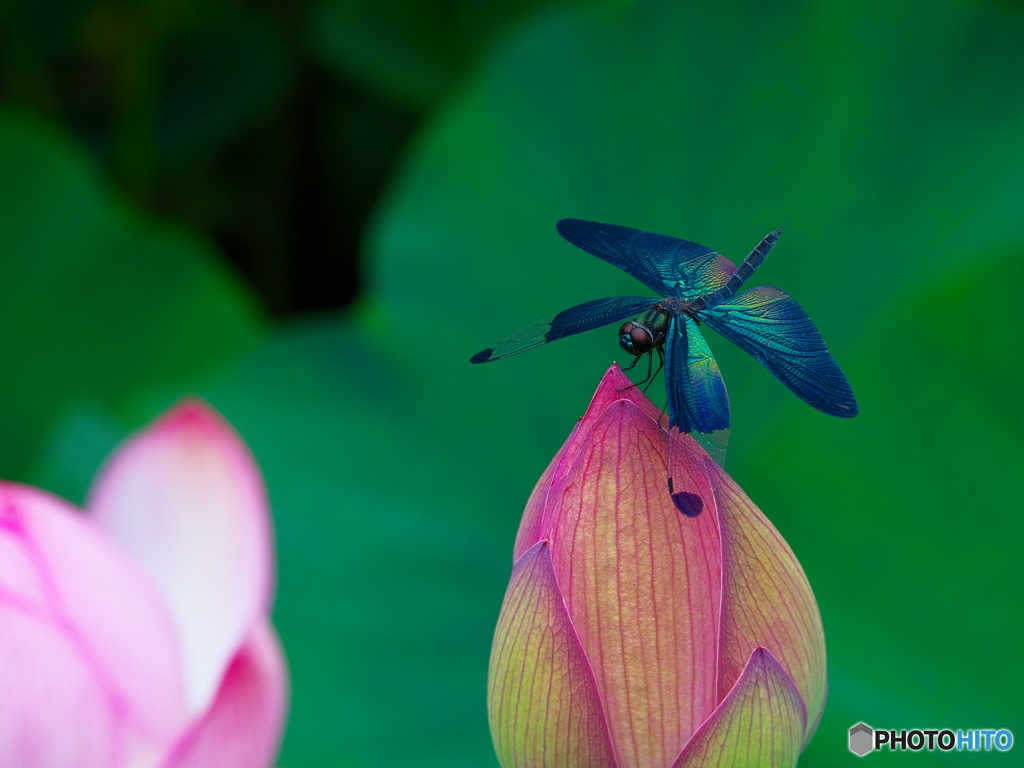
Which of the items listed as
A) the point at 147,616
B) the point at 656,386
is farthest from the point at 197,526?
the point at 656,386

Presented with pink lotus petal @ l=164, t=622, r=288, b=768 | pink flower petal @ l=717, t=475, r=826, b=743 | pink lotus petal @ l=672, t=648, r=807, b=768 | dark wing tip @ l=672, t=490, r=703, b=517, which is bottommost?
pink lotus petal @ l=164, t=622, r=288, b=768

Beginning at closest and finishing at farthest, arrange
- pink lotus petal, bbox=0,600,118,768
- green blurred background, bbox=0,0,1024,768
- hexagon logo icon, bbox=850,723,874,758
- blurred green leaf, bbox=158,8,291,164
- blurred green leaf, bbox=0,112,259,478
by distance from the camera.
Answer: pink lotus petal, bbox=0,600,118,768
hexagon logo icon, bbox=850,723,874,758
green blurred background, bbox=0,0,1024,768
blurred green leaf, bbox=0,112,259,478
blurred green leaf, bbox=158,8,291,164

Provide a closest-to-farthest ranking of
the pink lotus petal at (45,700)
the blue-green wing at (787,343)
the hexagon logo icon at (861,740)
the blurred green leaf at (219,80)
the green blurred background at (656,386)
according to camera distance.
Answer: the blue-green wing at (787,343) < the pink lotus petal at (45,700) < the hexagon logo icon at (861,740) < the green blurred background at (656,386) < the blurred green leaf at (219,80)

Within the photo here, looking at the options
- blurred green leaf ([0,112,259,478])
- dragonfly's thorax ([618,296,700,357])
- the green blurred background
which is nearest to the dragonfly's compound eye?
dragonfly's thorax ([618,296,700,357])

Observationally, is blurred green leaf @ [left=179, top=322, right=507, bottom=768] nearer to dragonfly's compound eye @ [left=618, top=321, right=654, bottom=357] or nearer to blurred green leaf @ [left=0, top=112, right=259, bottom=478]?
blurred green leaf @ [left=0, top=112, right=259, bottom=478]

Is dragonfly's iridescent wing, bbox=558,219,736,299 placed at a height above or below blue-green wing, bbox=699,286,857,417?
above

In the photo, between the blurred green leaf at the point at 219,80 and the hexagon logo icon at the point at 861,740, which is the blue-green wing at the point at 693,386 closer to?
the hexagon logo icon at the point at 861,740

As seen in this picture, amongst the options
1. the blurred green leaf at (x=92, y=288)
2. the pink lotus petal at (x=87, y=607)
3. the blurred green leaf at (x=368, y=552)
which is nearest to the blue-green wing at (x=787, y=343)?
the pink lotus petal at (x=87, y=607)
